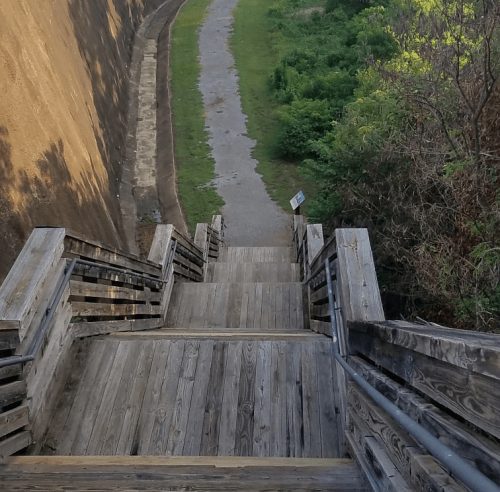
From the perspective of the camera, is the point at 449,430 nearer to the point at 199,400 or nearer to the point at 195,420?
the point at 195,420

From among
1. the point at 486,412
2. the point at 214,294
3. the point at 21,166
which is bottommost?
the point at 214,294

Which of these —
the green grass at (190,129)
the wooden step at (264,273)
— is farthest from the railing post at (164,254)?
the green grass at (190,129)

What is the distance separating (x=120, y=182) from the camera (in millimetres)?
19625

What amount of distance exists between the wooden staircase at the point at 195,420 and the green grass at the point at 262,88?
45.6 feet

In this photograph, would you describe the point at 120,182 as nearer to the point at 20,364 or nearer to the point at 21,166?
the point at 21,166

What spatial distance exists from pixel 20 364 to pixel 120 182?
16.3 m

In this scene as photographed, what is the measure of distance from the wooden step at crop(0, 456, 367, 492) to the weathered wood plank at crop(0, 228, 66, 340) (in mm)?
956

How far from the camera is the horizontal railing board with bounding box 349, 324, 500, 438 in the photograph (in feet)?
5.78

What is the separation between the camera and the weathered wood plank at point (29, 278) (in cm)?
389

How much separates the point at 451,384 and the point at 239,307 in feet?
22.3

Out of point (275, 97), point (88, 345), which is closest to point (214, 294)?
point (88, 345)

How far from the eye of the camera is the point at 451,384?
2.07 m

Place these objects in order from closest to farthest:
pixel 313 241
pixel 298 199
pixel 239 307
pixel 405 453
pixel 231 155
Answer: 1. pixel 405 453
2. pixel 239 307
3. pixel 313 241
4. pixel 298 199
5. pixel 231 155

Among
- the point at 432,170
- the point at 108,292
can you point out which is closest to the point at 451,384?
the point at 108,292
